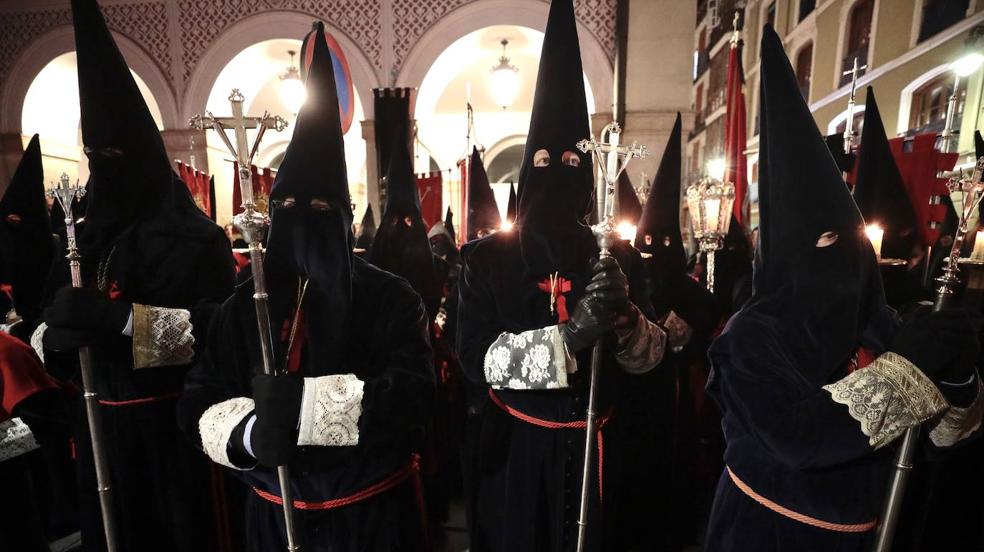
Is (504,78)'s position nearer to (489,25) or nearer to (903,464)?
(489,25)

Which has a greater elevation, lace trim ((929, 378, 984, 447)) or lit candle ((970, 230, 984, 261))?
lit candle ((970, 230, 984, 261))

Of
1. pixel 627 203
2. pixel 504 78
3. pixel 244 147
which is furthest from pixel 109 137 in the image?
pixel 504 78

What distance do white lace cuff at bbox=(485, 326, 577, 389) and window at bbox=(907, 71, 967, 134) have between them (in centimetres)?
1133

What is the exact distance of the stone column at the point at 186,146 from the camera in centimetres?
898

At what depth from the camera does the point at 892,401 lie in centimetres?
125

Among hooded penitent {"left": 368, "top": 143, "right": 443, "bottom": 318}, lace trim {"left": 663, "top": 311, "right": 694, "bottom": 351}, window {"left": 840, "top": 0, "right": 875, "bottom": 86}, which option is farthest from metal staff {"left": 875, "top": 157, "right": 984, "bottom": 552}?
window {"left": 840, "top": 0, "right": 875, "bottom": 86}

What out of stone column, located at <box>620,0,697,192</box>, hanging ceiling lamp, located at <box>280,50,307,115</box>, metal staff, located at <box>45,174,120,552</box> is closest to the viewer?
metal staff, located at <box>45,174,120,552</box>

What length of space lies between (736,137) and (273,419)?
561cm

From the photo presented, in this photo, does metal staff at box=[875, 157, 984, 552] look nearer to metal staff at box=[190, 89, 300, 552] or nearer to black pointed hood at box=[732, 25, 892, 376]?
black pointed hood at box=[732, 25, 892, 376]

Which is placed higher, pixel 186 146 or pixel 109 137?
pixel 186 146

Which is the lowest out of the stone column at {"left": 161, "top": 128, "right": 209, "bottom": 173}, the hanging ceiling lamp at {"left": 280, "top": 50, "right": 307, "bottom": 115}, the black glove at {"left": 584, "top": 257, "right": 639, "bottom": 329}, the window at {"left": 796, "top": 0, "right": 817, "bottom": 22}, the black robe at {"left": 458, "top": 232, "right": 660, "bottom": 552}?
the black robe at {"left": 458, "top": 232, "right": 660, "bottom": 552}

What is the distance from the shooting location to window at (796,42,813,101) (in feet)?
50.7

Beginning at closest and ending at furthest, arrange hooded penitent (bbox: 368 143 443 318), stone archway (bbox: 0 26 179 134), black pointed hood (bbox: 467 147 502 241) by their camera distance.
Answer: hooded penitent (bbox: 368 143 443 318) < black pointed hood (bbox: 467 147 502 241) < stone archway (bbox: 0 26 179 134)

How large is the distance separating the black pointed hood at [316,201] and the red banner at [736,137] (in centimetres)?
473
